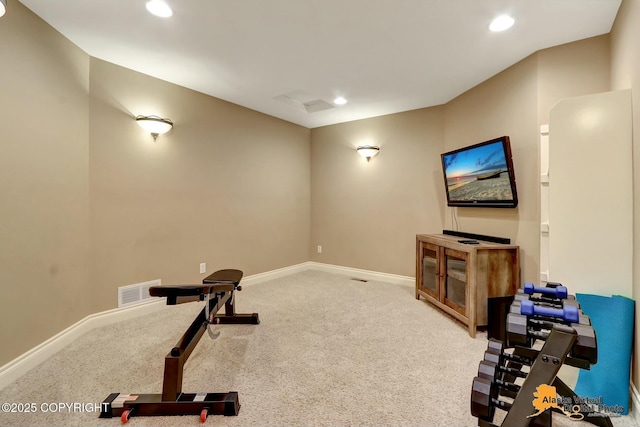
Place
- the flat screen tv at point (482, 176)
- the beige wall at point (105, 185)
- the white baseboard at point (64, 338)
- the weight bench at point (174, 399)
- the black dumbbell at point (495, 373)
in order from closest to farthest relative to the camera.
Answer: the black dumbbell at point (495, 373) → the weight bench at point (174, 399) → the white baseboard at point (64, 338) → the beige wall at point (105, 185) → the flat screen tv at point (482, 176)

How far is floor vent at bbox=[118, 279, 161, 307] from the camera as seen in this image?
2859 mm

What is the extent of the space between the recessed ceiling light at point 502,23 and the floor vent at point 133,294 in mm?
3808

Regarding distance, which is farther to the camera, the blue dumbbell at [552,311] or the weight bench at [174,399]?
the weight bench at [174,399]

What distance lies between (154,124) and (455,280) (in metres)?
3.41

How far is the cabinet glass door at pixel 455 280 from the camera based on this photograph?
273 cm

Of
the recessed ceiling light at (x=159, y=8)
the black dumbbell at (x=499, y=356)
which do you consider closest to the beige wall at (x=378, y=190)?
the black dumbbell at (x=499, y=356)

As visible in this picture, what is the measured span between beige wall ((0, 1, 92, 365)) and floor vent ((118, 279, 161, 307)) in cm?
27

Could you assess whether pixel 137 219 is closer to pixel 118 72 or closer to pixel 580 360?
pixel 118 72

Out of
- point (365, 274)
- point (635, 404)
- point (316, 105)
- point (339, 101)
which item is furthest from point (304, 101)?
point (635, 404)

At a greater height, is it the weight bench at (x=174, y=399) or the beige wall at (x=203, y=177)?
the beige wall at (x=203, y=177)

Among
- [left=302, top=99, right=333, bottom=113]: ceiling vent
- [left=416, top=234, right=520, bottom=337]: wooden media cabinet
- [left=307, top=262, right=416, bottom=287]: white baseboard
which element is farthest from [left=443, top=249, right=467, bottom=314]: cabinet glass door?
[left=302, top=99, right=333, bottom=113]: ceiling vent

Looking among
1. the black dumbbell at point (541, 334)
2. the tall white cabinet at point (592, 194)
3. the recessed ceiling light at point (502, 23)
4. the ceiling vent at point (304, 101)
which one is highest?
the ceiling vent at point (304, 101)

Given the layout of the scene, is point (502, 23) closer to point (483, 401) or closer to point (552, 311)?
point (552, 311)

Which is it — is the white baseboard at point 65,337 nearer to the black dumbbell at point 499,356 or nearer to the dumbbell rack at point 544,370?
the dumbbell rack at point 544,370
